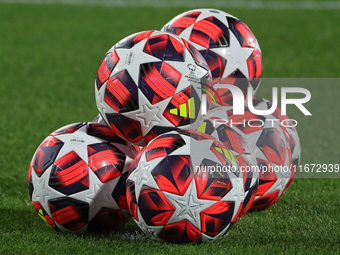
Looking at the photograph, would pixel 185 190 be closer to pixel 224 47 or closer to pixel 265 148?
pixel 265 148

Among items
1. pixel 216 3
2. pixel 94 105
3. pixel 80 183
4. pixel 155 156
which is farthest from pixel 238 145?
pixel 216 3

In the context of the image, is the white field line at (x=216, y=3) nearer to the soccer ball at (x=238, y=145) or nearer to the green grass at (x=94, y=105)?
the green grass at (x=94, y=105)

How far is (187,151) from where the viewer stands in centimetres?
373

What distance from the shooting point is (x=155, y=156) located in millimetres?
3730

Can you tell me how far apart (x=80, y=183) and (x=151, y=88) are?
2.99ft

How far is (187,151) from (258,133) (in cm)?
120

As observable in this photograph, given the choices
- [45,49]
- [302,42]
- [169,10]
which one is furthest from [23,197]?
[169,10]

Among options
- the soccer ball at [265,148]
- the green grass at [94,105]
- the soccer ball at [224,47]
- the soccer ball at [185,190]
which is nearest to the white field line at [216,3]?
the green grass at [94,105]

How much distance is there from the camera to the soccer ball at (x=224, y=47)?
468cm

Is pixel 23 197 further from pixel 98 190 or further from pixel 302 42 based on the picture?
pixel 302 42

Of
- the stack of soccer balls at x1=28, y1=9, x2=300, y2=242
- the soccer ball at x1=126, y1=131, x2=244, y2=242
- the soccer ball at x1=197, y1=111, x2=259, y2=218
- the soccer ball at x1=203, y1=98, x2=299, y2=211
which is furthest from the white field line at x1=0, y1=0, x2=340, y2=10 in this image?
the soccer ball at x1=126, y1=131, x2=244, y2=242

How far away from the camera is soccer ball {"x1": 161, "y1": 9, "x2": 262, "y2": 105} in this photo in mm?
4684

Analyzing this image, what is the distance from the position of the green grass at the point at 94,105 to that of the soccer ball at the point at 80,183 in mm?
141

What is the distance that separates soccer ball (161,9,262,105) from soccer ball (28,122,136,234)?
1.14 meters
